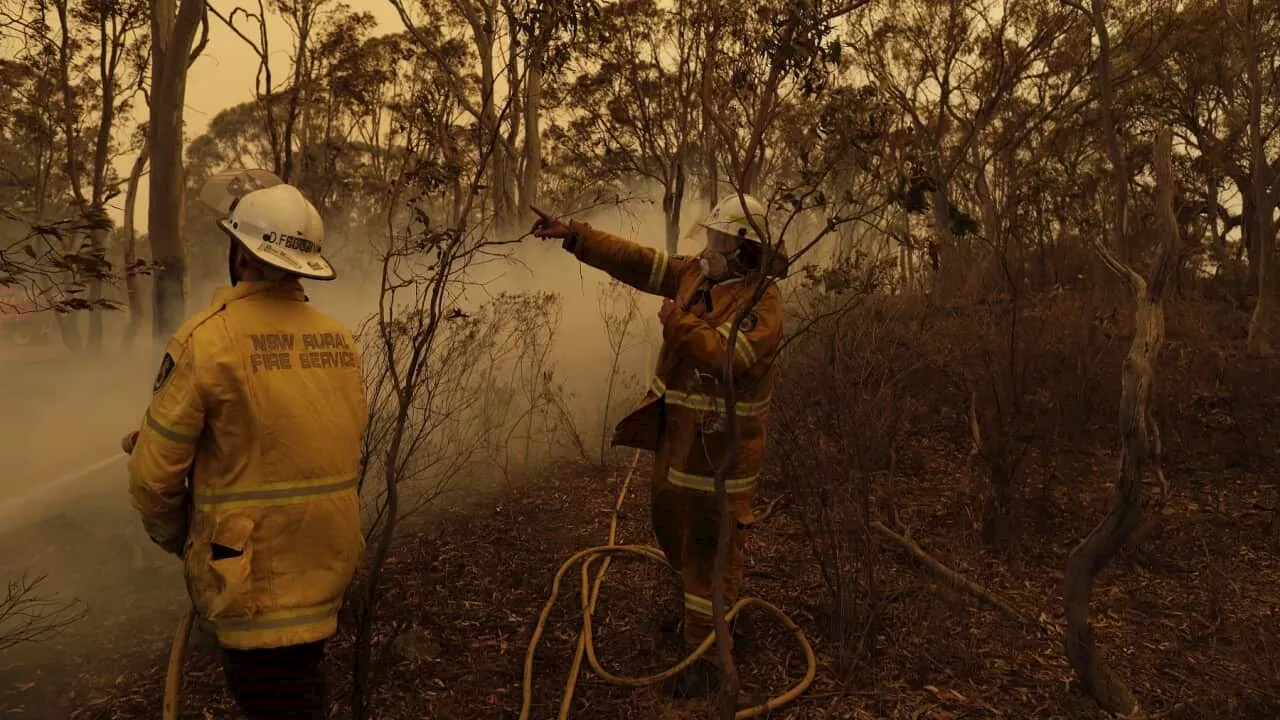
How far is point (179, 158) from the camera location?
7535 millimetres

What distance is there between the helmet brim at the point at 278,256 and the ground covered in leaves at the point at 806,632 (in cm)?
112

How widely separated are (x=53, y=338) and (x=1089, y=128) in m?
31.8

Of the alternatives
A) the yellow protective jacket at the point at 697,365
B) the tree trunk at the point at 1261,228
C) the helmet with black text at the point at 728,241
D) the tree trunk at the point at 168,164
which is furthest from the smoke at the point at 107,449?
the tree trunk at the point at 1261,228

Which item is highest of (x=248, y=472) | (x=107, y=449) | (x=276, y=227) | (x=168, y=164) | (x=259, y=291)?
(x=168, y=164)

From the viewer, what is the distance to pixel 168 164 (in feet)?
24.3

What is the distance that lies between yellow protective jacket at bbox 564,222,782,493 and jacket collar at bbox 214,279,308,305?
46.4 inches

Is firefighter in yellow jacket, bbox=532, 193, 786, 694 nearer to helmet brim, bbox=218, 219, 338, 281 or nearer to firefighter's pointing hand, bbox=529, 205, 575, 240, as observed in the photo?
firefighter's pointing hand, bbox=529, 205, 575, 240

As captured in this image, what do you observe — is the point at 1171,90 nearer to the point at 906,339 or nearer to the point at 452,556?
the point at 906,339

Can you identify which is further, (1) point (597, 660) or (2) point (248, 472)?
(1) point (597, 660)

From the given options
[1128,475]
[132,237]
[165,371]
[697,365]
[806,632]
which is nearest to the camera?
[165,371]

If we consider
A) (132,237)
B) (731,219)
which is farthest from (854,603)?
(132,237)

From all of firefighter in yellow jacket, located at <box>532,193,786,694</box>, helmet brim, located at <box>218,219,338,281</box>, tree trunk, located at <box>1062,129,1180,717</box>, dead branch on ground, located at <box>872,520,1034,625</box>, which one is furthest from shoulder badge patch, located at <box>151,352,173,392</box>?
dead branch on ground, located at <box>872,520,1034,625</box>

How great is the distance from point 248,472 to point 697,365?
155 centimetres

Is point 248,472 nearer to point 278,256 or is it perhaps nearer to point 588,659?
point 278,256
